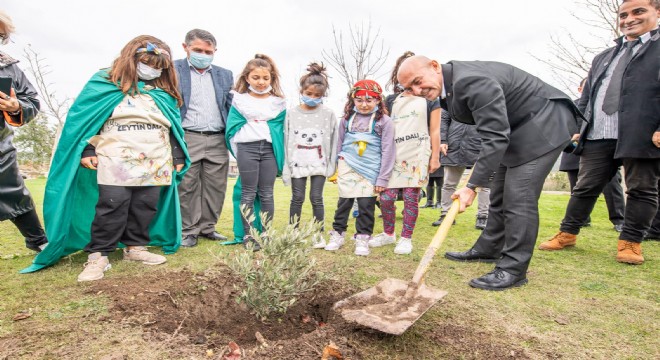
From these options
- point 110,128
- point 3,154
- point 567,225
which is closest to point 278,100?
point 110,128

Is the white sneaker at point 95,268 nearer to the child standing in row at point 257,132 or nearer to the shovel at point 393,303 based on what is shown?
the child standing in row at point 257,132

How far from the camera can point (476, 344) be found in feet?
6.84

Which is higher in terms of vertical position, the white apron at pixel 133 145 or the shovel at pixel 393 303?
the white apron at pixel 133 145

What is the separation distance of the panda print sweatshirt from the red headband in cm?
47

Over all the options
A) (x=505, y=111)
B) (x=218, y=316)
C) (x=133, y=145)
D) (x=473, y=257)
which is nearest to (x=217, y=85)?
(x=133, y=145)

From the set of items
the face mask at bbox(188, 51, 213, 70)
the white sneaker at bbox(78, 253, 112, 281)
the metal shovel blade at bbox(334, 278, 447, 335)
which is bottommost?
the white sneaker at bbox(78, 253, 112, 281)

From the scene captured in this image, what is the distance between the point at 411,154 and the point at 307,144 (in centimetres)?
110

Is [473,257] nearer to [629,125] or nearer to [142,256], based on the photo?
[629,125]

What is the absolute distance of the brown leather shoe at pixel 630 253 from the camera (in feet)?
12.0

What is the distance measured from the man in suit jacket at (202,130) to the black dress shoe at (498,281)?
2900mm

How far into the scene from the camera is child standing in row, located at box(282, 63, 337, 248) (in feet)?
13.9

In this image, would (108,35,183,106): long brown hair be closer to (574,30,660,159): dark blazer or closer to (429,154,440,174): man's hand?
(429,154,440,174): man's hand

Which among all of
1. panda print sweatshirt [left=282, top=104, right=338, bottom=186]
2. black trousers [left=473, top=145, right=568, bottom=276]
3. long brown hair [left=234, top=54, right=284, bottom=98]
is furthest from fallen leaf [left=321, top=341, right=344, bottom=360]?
long brown hair [left=234, top=54, right=284, bottom=98]

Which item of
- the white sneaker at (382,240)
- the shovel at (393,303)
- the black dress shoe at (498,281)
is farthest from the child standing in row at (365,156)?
the shovel at (393,303)
